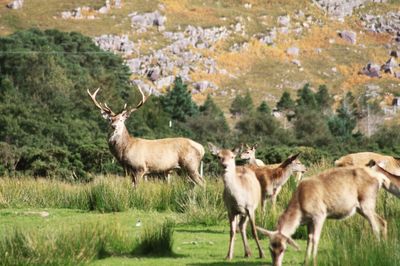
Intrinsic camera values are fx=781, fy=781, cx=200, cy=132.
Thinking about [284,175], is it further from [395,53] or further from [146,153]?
[395,53]

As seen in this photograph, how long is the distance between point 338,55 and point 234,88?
29.1 m

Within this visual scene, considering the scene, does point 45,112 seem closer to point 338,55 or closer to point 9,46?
point 9,46

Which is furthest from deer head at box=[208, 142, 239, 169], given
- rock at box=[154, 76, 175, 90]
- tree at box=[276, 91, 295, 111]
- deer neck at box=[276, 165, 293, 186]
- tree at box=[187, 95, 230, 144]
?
rock at box=[154, 76, 175, 90]

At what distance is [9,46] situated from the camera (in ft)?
281

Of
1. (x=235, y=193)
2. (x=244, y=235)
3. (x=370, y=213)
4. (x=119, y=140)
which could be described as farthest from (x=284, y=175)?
(x=119, y=140)

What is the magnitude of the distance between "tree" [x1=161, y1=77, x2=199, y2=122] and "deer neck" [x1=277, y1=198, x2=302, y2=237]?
7953 centimetres

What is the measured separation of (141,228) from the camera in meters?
14.7

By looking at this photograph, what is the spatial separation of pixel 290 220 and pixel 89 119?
59.0m

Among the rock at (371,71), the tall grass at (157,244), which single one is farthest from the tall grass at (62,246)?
the rock at (371,71)

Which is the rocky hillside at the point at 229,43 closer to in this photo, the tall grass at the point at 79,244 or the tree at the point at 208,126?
the tree at the point at 208,126

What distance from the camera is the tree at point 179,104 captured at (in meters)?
91.3

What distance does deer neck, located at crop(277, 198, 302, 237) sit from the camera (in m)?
10.1

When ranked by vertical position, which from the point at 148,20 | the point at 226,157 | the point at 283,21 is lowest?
the point at 283,21

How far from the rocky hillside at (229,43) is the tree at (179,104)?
2775 centimetres
